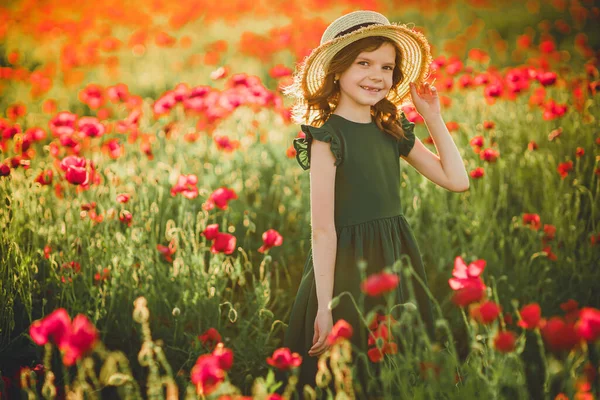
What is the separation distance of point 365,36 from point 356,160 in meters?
0.40

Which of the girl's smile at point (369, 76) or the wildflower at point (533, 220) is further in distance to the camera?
the wildflower at point (533, 220)

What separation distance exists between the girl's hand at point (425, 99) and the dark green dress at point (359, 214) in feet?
0.52

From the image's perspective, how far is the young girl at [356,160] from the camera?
1847 mm

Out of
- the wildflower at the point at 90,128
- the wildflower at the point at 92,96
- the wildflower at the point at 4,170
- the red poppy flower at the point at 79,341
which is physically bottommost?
the red poppy flower at the point at 79,341

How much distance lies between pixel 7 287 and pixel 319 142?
1.30 metres

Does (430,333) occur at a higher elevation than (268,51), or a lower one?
lower

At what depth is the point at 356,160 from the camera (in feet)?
6.25

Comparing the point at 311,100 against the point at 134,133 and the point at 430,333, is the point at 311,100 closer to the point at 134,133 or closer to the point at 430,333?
the point at 430,333

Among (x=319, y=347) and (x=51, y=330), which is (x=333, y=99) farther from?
(x=51, y=330)

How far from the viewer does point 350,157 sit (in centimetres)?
190

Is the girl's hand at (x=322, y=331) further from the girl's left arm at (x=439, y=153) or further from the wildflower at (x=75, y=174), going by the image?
the wildflower at (x=75, y=174)

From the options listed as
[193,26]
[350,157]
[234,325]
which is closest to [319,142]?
[350,157]

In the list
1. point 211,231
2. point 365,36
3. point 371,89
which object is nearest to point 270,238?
point 211,231

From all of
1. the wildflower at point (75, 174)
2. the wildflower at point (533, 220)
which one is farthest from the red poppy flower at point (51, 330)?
the wildflower at point (533, 220)
